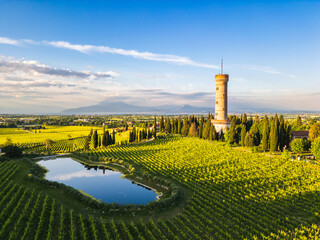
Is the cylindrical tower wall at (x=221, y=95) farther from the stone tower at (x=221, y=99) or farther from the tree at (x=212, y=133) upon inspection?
the tree at (x=212, y=133)

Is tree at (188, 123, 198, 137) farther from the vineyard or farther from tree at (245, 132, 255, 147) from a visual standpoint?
the vineyard

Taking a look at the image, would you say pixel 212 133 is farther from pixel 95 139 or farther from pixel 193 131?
pixel 95 139

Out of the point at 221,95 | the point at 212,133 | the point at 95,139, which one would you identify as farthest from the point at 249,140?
the point at 95,139

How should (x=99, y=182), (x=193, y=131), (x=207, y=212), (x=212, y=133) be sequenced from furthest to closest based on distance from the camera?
(x=193, y=131) < (x=212, y=133) < (x=99, y=182) < (x=207, y=212)

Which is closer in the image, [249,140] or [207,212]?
[207,212]

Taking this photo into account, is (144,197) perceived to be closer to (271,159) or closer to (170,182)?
(170,182)

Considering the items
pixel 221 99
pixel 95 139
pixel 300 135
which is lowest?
pixel 95 139

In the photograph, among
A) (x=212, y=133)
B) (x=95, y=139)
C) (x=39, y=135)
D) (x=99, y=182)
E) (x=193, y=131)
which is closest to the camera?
(x=99, y=182)
